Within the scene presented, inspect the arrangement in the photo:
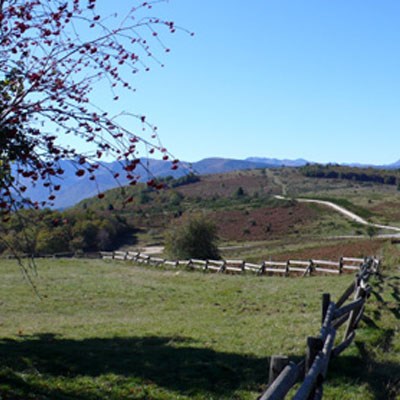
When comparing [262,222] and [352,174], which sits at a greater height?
[352,174]

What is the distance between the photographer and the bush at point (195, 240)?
133 feet

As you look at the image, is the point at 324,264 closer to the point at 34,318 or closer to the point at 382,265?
the point at 382,265

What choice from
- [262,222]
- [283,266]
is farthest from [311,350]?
[262,222]

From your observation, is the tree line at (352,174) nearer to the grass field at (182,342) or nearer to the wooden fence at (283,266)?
the wooden fence at (283,266)

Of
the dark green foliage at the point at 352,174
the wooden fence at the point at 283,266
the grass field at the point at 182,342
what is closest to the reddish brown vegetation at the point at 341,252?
the wooden fence at the point at 283,266

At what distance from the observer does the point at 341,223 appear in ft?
224

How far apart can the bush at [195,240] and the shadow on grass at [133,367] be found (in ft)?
91.5

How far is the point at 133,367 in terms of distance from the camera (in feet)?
32.6

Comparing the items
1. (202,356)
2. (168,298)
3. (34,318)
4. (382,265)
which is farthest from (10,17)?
(382,265)

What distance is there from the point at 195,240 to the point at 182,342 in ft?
93.9

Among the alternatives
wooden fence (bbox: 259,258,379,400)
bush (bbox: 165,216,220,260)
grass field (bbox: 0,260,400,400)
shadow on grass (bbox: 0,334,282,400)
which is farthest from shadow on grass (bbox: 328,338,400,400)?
bush (bbox: 165,216,220,260)

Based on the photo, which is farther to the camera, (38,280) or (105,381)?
(38,280)

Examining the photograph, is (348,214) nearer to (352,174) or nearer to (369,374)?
(352,174)

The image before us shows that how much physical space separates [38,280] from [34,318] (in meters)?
13.2
